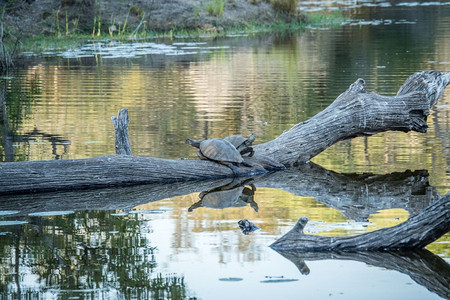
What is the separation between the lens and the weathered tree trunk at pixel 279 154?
35.5 feet

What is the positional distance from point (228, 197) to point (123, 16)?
92.8ft

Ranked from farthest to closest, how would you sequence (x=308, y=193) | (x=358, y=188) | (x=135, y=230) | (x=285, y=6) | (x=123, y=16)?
(x=285, y=6) → (x=123, y=16) → (x=358, y=188) → (x=308, y=193) → (x=135, y=230)

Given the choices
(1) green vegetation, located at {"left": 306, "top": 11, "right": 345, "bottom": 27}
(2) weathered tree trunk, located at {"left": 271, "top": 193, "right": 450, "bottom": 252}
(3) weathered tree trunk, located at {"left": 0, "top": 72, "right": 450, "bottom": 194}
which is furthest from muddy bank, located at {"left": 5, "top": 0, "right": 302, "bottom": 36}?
(2) weathered tree trunk, located at {"left": 271, "top": 193, "right": 450, "bottom": 252}

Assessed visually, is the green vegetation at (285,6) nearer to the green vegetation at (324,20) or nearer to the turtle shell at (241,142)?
the green vegetation at (324,20)

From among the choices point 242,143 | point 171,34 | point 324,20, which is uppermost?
point 324,20

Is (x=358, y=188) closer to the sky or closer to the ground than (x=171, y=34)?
closer to the ground

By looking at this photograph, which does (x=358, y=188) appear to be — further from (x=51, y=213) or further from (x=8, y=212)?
(x=8, y=212)

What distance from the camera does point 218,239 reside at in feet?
28.5

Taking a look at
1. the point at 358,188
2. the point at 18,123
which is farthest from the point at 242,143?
the point at 18,123

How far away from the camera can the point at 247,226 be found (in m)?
9.00

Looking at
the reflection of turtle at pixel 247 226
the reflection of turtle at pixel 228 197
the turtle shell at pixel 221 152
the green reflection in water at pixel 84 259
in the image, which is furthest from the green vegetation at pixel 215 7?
the reflection of turtle at pixel 247 226

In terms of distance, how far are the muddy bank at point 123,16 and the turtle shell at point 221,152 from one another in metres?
24.7

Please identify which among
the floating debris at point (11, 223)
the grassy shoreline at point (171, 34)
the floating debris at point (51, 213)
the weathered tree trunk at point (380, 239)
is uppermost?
the grassy shoreline at point (171, 34)

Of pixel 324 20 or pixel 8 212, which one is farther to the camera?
pixel 324 20
